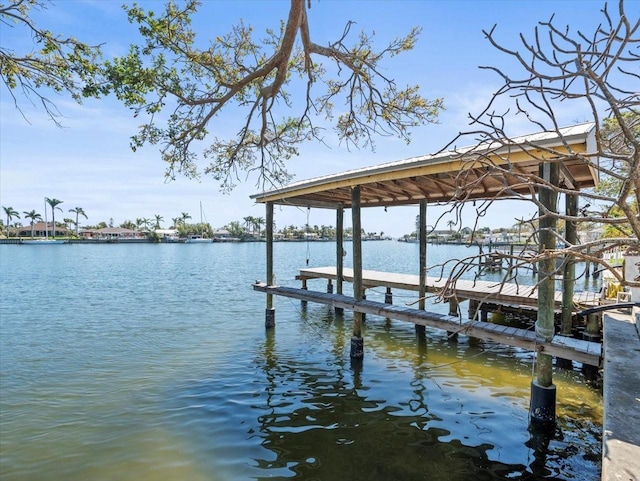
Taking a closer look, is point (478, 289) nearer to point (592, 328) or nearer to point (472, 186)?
point (592, 328)

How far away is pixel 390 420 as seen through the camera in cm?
621

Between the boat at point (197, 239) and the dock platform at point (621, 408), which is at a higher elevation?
the boat at point (197, 239)

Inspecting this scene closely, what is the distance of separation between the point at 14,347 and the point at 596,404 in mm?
14747

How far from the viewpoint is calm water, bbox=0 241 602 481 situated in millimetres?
5027

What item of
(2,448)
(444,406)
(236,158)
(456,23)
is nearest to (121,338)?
(2,448)

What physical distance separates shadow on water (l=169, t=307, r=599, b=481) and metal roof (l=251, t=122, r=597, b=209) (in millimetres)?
3470

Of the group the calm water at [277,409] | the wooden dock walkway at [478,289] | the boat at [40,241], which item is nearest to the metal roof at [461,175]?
the wooden dock walkway at [478,289]

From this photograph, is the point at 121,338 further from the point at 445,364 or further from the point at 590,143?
the point at 590,143

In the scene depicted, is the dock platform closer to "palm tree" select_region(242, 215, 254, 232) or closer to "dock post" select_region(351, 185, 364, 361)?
"dock post" select_region(351, 185, 364, 361)

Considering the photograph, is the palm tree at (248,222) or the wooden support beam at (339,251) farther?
the palm tree at (248,222)

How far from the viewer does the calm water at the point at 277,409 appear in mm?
5027

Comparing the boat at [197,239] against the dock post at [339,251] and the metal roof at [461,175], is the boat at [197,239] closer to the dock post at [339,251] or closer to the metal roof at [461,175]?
the dock post at [339,251]

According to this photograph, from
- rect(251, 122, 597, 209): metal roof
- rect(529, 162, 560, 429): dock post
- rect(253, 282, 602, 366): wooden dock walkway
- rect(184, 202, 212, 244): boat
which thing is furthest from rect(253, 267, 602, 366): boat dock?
rect(184, 202, 212, 244): boat

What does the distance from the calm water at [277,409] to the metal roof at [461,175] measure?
11.9 ft
